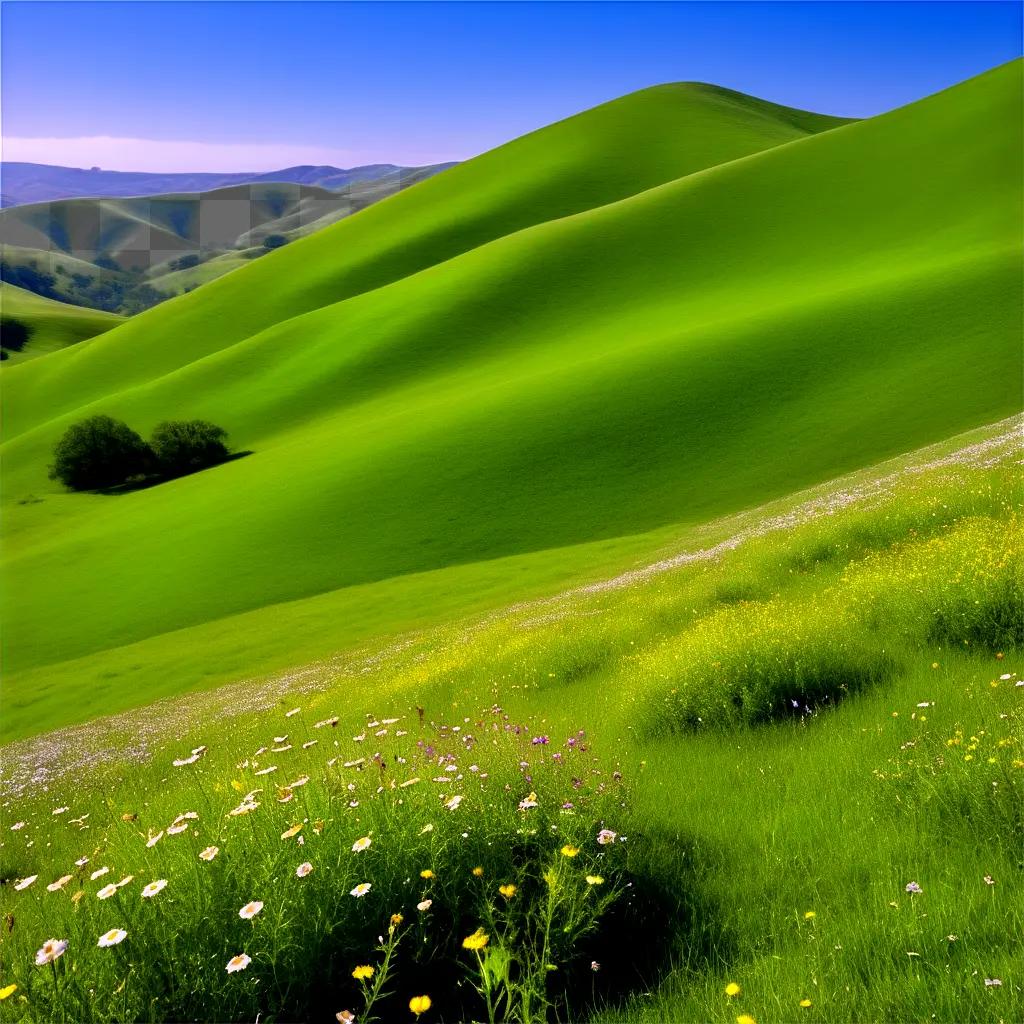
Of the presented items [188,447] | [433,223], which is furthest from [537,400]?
[433,223]

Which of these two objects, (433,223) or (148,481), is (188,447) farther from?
(433,223)

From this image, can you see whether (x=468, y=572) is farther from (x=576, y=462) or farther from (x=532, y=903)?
(x=532, y=903)

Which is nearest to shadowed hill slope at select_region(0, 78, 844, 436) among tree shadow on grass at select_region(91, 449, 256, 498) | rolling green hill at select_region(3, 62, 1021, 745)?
rolling green hill at select_region(3, 62, 1021, 745)

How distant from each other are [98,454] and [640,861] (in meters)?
81.9

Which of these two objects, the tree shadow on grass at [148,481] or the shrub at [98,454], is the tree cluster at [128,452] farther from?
the tree shadow on grass at [148,481]

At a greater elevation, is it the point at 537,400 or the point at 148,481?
the point at 537,400

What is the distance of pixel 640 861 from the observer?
494 cm

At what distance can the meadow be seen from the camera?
3623 millimetres

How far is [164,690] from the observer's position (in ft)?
91.7

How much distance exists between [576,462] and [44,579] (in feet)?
118

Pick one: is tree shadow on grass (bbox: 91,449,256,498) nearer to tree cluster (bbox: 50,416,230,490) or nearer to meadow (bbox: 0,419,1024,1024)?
tree cluster (bbox: 50,416,230,490)

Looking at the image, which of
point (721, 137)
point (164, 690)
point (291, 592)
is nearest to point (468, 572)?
point (291, 592)

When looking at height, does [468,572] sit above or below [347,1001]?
below

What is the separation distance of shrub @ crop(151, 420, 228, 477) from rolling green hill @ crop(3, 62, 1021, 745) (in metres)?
4.24
